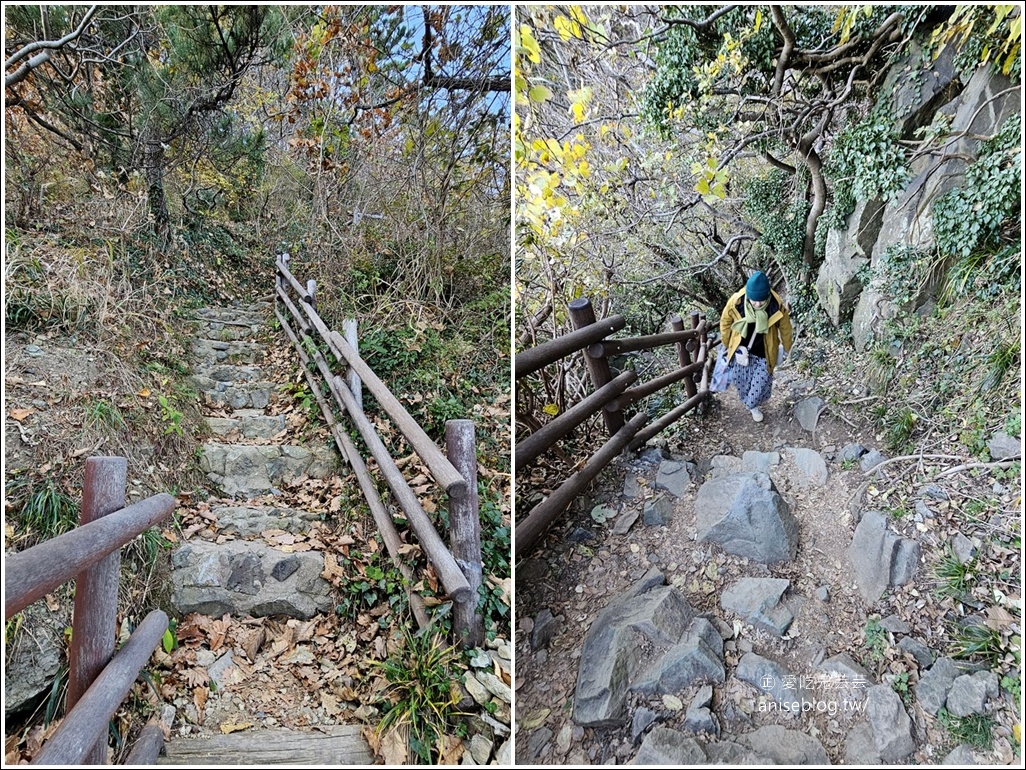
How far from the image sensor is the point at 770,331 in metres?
3.73

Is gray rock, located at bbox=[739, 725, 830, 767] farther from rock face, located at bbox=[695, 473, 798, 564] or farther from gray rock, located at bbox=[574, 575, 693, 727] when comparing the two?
rock face, located at bbox=[695, 473, 798, 564]

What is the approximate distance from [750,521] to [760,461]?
35.3 inches

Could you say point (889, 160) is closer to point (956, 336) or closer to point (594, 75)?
point (956, 336)

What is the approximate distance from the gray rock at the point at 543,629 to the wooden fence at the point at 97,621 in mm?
1489

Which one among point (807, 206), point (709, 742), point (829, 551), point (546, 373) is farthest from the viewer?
point (807, 206)

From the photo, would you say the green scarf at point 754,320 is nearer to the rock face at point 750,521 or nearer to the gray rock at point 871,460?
the gray rock at point 871,460

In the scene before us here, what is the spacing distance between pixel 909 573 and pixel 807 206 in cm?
474

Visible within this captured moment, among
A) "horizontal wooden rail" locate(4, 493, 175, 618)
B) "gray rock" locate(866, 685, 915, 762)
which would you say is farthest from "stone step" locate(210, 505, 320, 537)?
"gray rock" locate(866, 685, 915, 762)

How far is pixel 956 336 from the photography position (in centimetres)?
312

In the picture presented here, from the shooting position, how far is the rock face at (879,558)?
2174 millimetres

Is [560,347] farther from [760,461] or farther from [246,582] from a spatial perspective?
[246,582]

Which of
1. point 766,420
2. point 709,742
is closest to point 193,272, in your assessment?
point 766,420

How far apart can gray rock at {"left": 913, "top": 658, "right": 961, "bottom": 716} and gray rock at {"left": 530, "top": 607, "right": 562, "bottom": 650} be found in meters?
1.32

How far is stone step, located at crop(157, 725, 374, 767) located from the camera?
1931 millimetres
